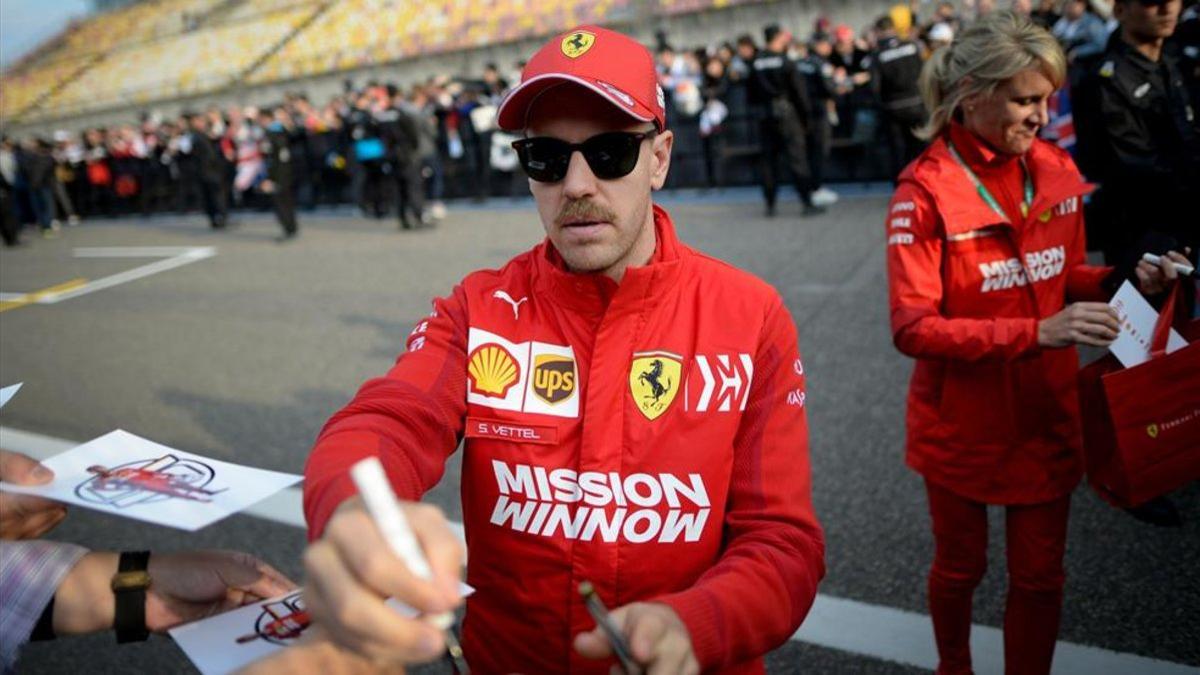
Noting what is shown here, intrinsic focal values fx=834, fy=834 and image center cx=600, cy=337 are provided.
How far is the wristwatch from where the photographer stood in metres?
1.13

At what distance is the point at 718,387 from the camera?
151 centimetres

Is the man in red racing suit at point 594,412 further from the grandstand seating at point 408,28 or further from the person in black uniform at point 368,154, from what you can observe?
the grandstand seating at point 408,28

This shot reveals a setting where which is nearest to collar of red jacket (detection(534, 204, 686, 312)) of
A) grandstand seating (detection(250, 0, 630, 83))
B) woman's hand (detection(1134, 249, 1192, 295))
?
woman's hand (detection(1134, 249, 1192, 295))

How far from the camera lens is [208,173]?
13.1 metres

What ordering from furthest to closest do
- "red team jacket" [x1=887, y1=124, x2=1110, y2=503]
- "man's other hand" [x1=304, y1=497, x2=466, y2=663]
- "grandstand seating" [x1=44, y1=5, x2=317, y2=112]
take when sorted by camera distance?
"grandstand seating" [x1=44, y1=5, x2=317, y2=112]
"red team jacket" [x1=887, y1=124, x2=1110, y2=503]
"man's other hand" [x1=304, y1=497, x2=466, y2=663]

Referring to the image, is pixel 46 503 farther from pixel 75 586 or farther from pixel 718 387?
pixel 718 387

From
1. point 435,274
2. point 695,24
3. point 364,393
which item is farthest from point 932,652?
point 695,24

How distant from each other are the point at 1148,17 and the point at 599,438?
2887 mm

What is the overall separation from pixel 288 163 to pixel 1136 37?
10.8 metres

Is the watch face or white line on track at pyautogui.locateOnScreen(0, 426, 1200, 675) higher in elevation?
the watch face

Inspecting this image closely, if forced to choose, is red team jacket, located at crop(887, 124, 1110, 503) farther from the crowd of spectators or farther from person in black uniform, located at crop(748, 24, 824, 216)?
person in black uniform, located at crop(748, 24, 824, 216)

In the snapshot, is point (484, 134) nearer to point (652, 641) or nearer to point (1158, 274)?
point (1158, 274)

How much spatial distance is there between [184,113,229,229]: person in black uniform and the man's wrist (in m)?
13.4

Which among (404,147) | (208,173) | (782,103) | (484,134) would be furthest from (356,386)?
(208,173)
